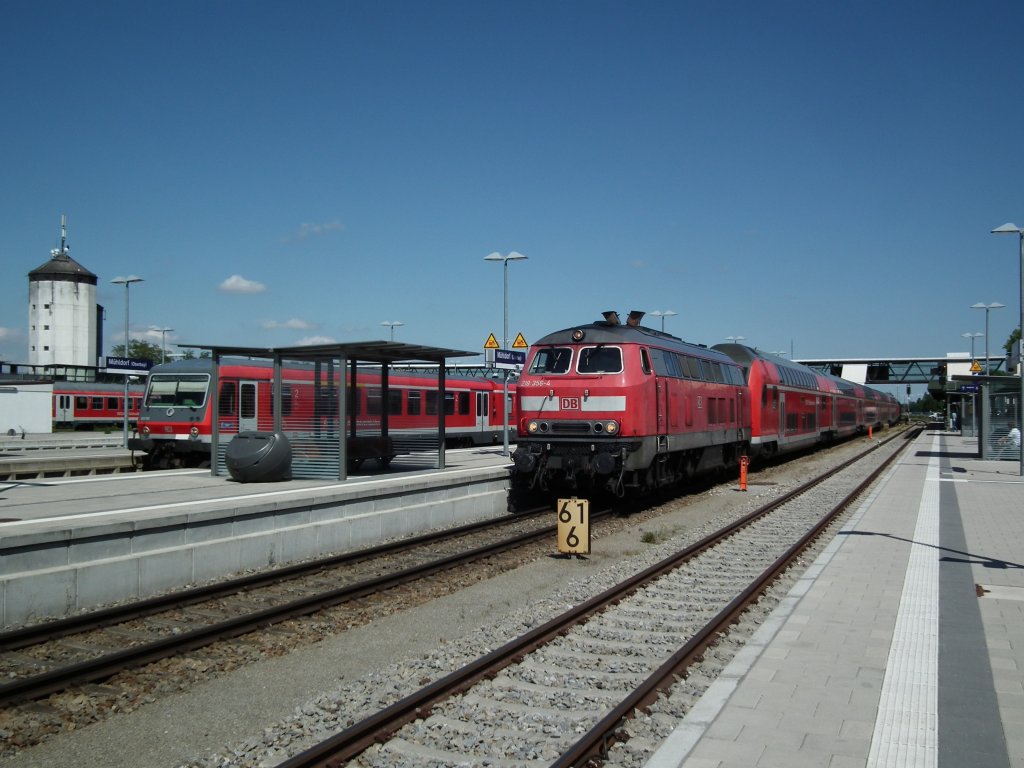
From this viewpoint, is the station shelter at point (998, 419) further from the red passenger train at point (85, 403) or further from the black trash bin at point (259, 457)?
the red passenger train at point (85, 403)

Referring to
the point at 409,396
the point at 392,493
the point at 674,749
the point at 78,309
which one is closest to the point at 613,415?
the point at 392,493

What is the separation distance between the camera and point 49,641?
795cm

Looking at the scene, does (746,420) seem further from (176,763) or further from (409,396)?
(176,763)

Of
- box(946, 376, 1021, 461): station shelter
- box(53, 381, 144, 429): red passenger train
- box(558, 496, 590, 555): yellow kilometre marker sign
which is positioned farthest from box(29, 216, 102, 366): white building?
box(558, 496, 590, 555): yellow kilometre marker sign

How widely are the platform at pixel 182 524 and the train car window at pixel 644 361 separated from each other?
3.64m

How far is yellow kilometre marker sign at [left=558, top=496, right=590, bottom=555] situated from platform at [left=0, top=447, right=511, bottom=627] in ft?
10.5

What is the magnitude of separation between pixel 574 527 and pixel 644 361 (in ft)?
15.7

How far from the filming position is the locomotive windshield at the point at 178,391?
2228cm

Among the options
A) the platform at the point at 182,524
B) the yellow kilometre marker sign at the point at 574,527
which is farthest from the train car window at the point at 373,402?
the yellow kilometre marker sign at the point at 574,527

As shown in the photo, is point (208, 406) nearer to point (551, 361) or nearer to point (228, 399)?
point (228, 399)

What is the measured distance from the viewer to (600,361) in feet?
52.7

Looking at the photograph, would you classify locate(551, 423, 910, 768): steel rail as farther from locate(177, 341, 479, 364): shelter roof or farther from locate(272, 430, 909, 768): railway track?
locate(177, 341, 479, 364): shelter roof

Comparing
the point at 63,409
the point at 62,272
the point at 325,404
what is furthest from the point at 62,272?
the point at 325,404

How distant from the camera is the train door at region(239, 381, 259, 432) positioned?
21.2m
